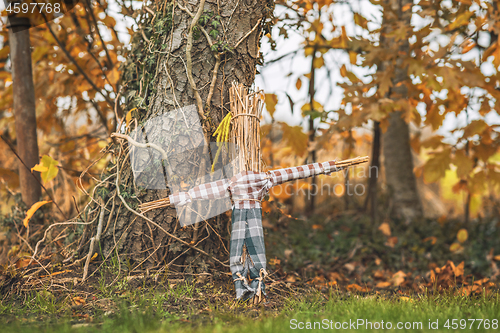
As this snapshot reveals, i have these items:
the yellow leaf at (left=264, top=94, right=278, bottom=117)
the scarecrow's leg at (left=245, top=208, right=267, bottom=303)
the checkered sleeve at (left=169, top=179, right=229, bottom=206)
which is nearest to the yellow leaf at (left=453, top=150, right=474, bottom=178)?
the yellow leaf at (left=264, top=94, right=278, bottom=117)

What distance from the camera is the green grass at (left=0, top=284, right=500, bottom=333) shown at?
1.53 m

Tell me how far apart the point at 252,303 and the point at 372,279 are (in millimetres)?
1850

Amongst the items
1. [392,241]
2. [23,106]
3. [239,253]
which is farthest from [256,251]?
[392,241]

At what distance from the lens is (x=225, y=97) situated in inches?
84.8

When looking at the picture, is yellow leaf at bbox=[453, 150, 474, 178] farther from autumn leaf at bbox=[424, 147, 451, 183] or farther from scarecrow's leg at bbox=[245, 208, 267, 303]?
scarecrow's leg at bbox=[245, 208, 267, 303]

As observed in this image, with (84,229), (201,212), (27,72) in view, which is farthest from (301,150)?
(27,72)

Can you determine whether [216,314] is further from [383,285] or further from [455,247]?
[455,247]

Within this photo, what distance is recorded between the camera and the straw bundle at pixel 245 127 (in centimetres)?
192

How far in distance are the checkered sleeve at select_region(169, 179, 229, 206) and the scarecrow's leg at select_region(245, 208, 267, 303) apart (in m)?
0.21

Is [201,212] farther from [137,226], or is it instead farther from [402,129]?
[402,129]

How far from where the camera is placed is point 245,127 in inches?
76.5

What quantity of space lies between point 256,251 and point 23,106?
8.38 feet

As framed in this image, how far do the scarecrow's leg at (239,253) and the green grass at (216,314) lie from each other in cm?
9

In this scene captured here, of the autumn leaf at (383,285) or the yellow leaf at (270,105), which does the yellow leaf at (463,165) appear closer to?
the autumn leaf at (383,285)
